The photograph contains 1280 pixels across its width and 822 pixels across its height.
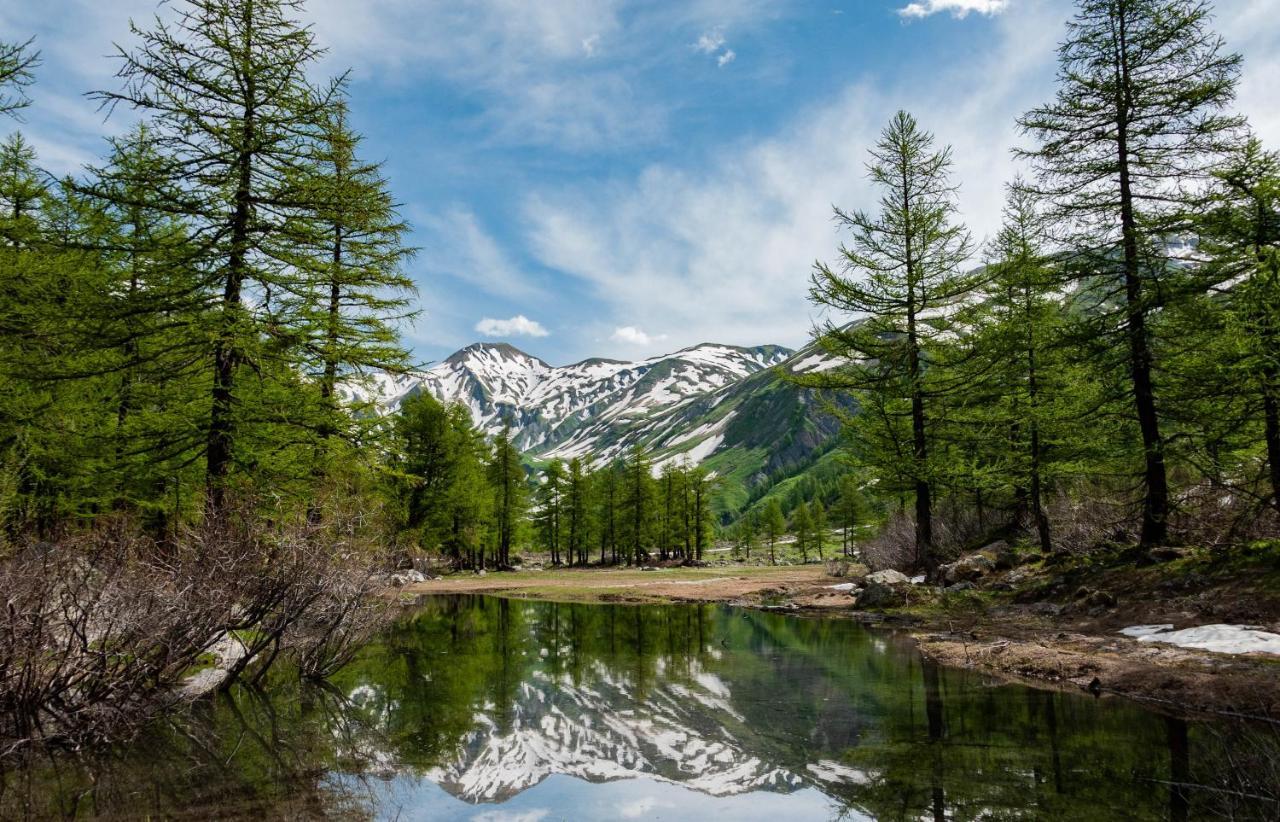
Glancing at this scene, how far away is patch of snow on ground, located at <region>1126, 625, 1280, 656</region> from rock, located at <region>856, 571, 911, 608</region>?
903cm

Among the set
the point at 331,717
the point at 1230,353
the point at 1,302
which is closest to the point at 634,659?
the point at 331,717

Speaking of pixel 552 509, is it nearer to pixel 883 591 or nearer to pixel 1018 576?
pixel 883 591

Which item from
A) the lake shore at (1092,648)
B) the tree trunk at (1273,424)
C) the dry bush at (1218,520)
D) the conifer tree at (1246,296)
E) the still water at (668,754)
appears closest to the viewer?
the still water at (668,754)

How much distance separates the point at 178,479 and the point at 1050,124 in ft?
77.6

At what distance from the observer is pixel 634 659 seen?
1420 cm

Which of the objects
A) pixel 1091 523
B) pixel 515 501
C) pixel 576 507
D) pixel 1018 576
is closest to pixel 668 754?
pixel 1018 576

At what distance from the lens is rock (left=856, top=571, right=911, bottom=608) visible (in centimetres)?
2023

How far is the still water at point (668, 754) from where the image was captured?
5.83 m

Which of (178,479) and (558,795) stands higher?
(178,479)

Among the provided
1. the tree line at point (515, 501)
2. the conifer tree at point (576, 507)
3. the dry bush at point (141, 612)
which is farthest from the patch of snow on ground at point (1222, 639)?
the conifer tree at point (576, 507)

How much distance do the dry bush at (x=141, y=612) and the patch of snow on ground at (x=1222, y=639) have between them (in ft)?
45.7

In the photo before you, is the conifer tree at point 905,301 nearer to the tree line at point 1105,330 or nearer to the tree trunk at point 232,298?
the tree line at point 1105,330

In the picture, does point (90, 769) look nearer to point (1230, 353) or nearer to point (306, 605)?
point (306, 605)

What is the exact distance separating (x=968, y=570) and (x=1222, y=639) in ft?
36.1
